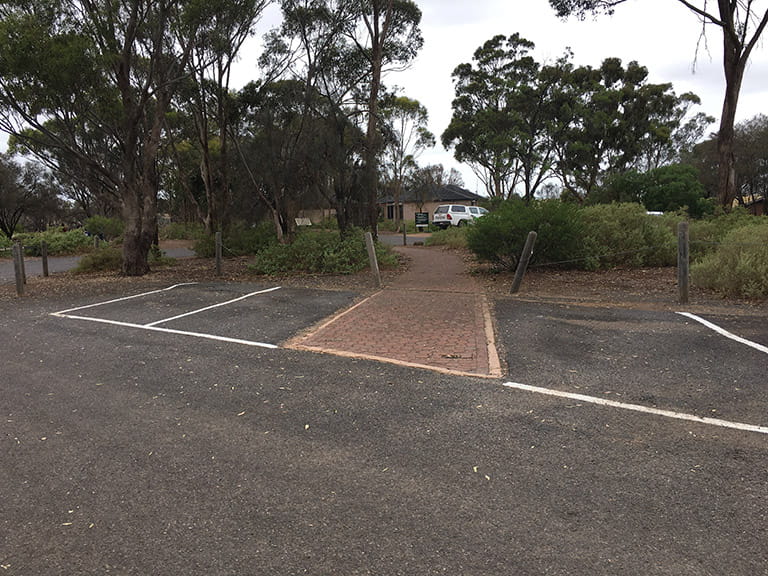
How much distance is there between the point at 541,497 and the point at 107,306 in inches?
339

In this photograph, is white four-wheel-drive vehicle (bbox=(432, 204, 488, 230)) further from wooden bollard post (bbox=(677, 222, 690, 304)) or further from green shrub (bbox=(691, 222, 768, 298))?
wooden bollard post (bbox=(677, 222, 690, 304))

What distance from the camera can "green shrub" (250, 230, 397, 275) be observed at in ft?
42.7

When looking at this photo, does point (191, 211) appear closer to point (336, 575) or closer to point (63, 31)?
point (63, 31)

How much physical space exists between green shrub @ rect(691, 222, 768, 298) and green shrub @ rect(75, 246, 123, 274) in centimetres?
1484

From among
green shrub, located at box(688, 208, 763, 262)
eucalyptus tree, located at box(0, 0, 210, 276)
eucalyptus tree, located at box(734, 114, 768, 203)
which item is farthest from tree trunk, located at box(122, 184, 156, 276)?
eucalyptus tree, located at box(734, 114, 768, 203)

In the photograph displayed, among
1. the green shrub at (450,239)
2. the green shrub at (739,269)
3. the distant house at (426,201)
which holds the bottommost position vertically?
the green shrub at (739,269)

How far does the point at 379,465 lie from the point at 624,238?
10.6 metres

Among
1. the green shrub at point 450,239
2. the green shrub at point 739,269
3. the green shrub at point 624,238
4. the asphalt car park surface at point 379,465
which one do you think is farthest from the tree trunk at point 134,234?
the green shrub at point 739,269

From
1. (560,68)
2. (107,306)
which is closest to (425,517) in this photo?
(107,306)

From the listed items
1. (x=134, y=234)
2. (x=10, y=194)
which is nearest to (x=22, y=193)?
(x=10, y=194)

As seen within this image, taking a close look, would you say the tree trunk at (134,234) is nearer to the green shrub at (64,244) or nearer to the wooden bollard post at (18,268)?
the wooden bollard post at (18,268)

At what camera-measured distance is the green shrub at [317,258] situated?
13008 mm

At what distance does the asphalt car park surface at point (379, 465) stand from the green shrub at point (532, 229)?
Result: 17.1 feet

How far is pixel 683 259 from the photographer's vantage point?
7691 millimetres
